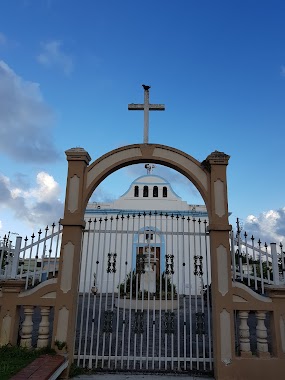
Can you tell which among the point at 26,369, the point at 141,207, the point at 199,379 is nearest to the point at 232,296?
the point at 199,379

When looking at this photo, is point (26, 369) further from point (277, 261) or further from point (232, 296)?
point (277, 261)

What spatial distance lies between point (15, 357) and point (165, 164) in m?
3.81

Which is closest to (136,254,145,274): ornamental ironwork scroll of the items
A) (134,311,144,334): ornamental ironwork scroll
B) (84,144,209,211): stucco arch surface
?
(134,311,144,334): ornamental ironwork scroll

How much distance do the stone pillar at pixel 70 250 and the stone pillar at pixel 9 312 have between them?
63 cm

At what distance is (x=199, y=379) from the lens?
4.51 metres

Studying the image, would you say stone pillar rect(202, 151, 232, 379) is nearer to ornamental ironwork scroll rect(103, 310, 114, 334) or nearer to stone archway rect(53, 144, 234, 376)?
stone archway rect(53, 144, 234, 376)

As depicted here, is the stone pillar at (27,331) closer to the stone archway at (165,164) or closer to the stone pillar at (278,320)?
the stone archway at (165,164)

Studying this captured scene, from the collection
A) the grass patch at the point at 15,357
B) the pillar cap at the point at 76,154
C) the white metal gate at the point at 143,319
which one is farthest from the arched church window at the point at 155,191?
the grass patch at the point at 15,357

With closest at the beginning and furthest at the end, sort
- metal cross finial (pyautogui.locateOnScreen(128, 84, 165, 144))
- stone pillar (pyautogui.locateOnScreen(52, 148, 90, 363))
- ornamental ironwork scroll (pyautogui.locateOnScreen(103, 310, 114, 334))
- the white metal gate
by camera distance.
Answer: stone pillar (pyautogui.locateOnScreen(52, 148, 90, 363)) < the white metal gate < ornamental ironwork scroll (pyautogui.locateOnScreen(103, 310, 114, 334)) < metal cross finial (pyautogui.locateOnScreen(128, 84, 165, 144))

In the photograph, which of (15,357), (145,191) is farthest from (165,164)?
(145,191)

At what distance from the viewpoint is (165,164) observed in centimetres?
557

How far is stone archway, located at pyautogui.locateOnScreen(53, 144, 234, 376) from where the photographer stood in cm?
471

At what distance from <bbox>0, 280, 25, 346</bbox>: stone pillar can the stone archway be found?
0.65 m

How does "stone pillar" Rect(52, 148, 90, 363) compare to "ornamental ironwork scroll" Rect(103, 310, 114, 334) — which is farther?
"ornamental ironwork scroll" Rect(103, 310, 114, 334)
